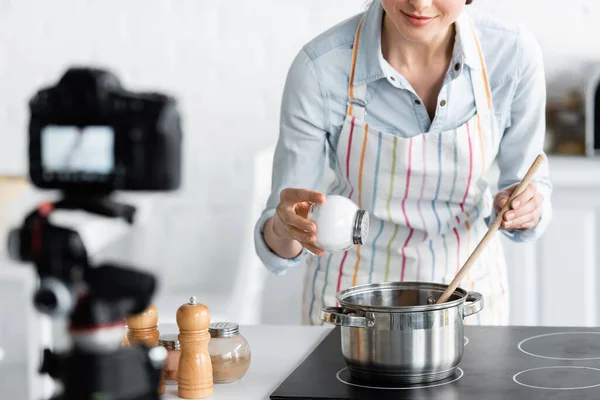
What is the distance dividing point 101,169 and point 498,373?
825mm

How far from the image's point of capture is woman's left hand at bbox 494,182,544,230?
1643mm

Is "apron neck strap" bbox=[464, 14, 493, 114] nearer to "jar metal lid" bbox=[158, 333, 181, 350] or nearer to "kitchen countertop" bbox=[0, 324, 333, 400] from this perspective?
"kitchen countertop" bbox=[0, 324, 333, 400]

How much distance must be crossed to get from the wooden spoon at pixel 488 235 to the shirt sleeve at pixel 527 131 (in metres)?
0.24

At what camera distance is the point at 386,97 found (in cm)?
186

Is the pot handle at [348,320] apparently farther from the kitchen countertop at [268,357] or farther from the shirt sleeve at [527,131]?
the shirt sleeve at [527,131]

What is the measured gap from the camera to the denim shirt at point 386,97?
182 cm

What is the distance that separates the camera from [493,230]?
1.50 m

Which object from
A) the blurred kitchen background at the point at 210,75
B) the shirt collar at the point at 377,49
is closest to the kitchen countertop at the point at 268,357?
the shirt collar at the point at 377,49

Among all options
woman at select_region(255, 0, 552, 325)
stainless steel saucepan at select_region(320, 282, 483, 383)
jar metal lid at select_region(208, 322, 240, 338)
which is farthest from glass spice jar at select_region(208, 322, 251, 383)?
woman at select_region(255, 0, 552, 325)

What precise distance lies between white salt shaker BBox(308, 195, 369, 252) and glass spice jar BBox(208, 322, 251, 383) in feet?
0.62

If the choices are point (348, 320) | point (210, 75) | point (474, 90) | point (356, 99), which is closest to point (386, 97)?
point (356, 99)

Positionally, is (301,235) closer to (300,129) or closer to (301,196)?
(301,196)

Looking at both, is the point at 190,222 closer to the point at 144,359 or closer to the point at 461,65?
the point at 461,65

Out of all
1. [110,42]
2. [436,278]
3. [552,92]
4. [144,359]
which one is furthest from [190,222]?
[144,359]
